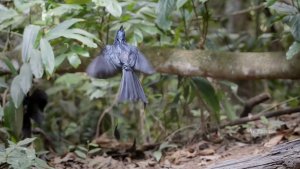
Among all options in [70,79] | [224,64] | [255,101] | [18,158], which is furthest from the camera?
[70,79]

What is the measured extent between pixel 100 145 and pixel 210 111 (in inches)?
29.1

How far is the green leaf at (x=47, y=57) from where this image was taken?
7.36 ft

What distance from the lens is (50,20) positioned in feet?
8.33

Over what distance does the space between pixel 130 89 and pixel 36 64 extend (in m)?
0.46

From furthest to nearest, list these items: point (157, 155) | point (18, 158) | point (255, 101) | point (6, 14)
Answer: point (255, 101), point (157, 155), point (6, 14), point (18, 158)

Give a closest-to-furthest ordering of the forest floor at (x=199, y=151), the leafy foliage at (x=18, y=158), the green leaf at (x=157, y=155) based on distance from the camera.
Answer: the leafy foliage at (x=18, y=158) < the forest floor at (x=199, y=151) < the green leaf at (x=157, y=155)

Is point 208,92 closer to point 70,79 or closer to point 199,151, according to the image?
point 199,151

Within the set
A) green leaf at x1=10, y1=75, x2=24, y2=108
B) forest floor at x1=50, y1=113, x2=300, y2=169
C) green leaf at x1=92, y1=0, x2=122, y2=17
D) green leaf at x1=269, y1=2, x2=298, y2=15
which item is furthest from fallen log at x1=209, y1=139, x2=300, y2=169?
green leaf at x1=10, y1=75, x2=24, y2=108

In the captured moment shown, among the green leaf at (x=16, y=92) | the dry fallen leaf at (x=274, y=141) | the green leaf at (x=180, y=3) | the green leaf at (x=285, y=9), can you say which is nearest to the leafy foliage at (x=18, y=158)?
the green leaf at (x=16, y=92)

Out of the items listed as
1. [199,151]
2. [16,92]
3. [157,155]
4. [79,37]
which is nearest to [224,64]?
[199,151]

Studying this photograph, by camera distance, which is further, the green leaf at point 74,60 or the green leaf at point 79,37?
the green leaf at point 74,60

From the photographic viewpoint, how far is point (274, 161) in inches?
87.4

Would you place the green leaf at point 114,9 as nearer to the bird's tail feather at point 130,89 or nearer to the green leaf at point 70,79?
the bird's tail feather at point 130,89

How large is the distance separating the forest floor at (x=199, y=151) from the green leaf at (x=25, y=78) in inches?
22.0
